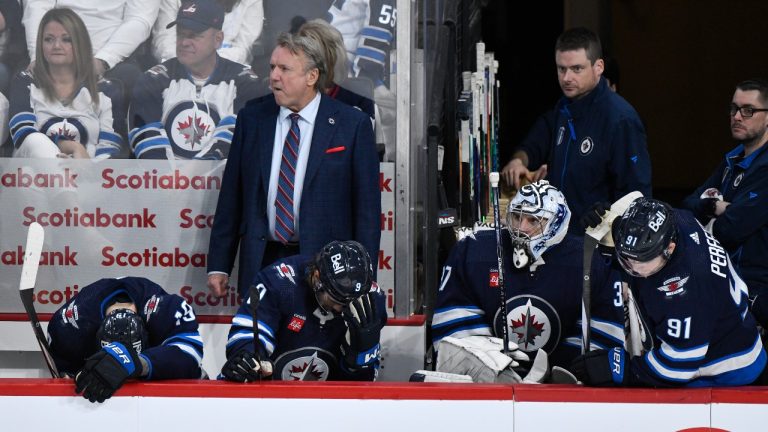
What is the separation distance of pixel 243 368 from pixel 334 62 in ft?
5.26

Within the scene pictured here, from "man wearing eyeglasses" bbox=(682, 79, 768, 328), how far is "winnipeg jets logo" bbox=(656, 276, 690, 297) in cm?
121

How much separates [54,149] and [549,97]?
563 centimetres

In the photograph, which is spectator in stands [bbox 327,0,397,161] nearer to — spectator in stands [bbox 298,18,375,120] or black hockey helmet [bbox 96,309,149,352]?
spectator in stands [bbox 298,18,375,120]

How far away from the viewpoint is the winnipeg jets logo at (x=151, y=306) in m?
4.04

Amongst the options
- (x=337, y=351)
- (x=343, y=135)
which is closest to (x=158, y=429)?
(x=337, y=351)

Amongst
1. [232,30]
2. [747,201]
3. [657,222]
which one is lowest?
[657,222]

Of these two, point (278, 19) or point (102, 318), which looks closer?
point (102, 318)

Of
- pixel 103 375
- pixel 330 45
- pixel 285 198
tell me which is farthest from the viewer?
pixel 330 45

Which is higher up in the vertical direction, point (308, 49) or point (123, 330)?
point (308, 49)

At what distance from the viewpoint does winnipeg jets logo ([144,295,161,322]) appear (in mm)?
4043

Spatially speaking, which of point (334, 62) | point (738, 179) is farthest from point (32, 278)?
point (738, 179)

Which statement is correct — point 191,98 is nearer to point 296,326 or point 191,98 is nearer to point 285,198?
point 285,198

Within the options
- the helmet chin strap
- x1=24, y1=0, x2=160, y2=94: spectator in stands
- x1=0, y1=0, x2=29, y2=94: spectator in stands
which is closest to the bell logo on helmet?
the helmet chin strap

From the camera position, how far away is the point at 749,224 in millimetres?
Answer: 4645
